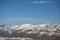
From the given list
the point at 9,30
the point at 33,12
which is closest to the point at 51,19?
the point at 33,12

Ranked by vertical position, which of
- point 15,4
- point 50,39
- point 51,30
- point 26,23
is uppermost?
point 15,4

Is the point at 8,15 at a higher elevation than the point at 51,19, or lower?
higher

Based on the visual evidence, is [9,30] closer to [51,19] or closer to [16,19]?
[16,19]

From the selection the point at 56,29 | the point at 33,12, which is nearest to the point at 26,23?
the point at 33,12

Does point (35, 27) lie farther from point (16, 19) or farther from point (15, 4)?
point (15, 4)

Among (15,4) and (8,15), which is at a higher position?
(15,4)

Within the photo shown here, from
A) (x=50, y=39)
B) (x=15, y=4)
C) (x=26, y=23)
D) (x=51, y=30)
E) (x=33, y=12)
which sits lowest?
(x=50, y=39)
